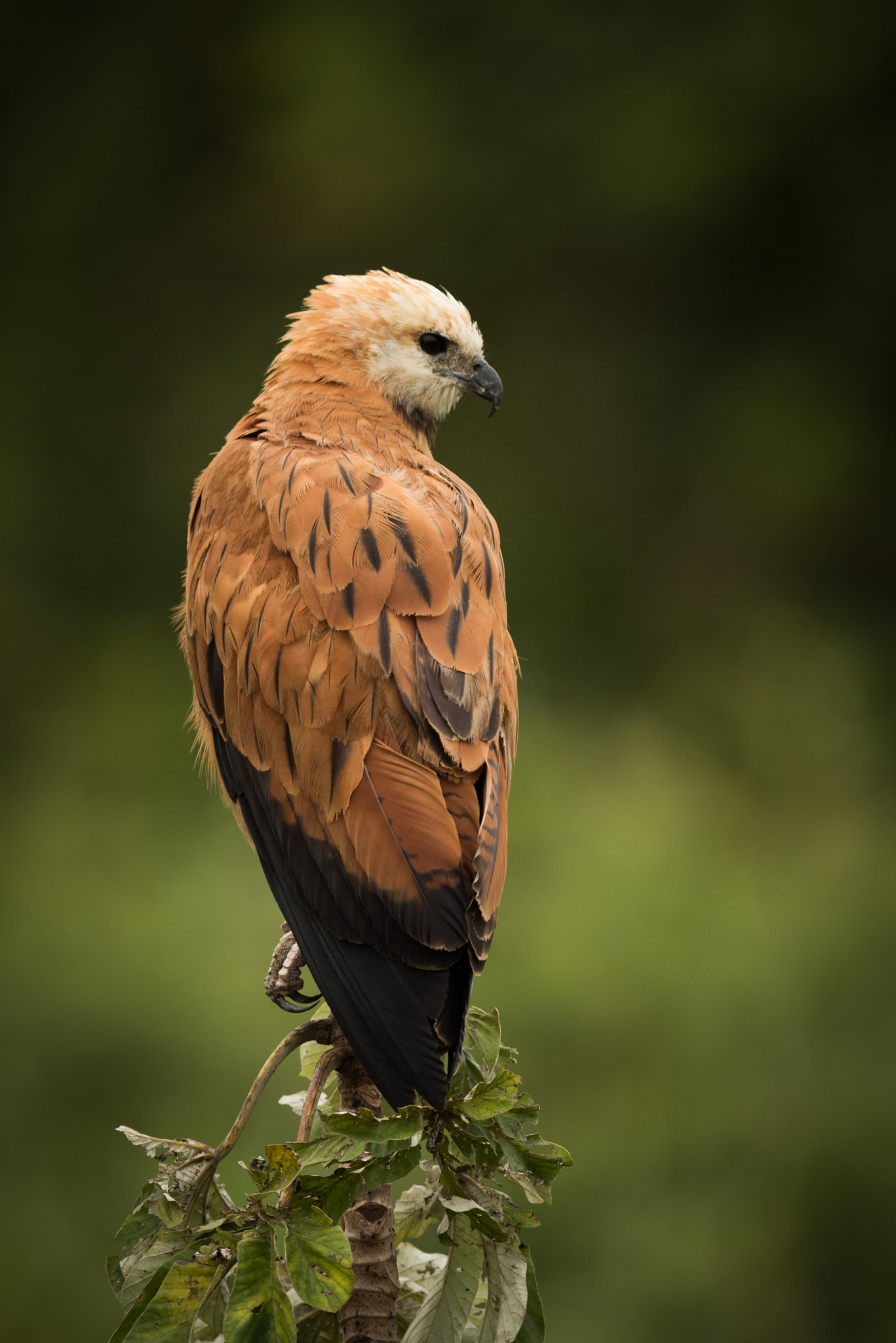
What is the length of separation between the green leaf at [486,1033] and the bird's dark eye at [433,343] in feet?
4.44

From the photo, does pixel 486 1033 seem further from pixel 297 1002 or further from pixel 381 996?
pixel 297 1002

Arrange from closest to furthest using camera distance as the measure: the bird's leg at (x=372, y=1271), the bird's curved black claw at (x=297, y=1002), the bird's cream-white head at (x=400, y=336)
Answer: the bird's leg at (x=372, y=1271)
the bird's curved black claw at (x=297, y=1002)
the bird's cream-white head at (x=400, y=336)

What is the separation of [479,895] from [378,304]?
1331mm

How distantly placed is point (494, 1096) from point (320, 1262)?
9.8 inches

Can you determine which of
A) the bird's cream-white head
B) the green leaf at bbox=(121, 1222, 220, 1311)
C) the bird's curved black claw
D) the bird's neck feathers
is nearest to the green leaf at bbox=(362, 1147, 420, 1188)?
the green leaf at bbox=(121, 1222, 220, 1311)

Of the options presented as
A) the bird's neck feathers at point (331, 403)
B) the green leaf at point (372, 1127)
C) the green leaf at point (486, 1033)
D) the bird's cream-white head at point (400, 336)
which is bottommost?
the green leaf at point (372, 1127)

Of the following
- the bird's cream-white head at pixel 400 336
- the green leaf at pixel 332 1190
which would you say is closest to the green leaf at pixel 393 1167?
the green leaf at pixel 332 1190

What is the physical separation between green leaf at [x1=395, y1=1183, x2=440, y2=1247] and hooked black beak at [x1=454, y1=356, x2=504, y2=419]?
58.5 inches

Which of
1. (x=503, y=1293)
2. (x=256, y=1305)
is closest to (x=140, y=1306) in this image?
(x=256, y=1305)

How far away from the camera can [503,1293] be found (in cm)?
132

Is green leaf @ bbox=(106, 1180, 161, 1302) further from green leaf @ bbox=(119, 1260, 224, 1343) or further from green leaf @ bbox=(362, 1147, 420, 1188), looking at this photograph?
green leaf @ bbox=(362, 1147, 420, 1188)

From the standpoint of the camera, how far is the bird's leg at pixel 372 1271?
137 centimetres

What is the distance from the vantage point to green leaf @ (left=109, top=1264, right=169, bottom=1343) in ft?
4.16

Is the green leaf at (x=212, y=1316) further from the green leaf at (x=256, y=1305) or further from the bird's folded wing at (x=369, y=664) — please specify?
the bird's folded wing at (x=369, y=664)
